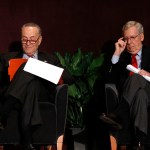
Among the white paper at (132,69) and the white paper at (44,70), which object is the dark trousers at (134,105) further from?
the white paper at (44,70)

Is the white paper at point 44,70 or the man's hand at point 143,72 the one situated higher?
the white paper at point 44,70

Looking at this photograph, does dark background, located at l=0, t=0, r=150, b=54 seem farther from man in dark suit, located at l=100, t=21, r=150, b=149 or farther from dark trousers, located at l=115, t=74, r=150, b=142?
dark trousers, located at l=115, t=74, r=150, b=142

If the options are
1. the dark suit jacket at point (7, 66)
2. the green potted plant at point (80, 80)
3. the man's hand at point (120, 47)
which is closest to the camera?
the dark suit jacket at point (7, 66)

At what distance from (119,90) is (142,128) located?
61 centimetres

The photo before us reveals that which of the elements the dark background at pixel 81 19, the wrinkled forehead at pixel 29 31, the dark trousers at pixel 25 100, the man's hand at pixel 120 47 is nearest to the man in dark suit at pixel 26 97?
the dark trousers at pixel 25 100

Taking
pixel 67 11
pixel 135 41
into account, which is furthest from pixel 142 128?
pixel 67 11

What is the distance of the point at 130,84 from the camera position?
175 inches

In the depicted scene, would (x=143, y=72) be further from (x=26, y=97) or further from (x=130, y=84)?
(x=26, y=97)

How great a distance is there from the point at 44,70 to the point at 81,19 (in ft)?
5.18

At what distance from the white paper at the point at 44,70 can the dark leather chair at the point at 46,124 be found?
0.13 m

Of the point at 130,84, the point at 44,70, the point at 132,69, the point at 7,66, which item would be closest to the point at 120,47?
the point at 132,69

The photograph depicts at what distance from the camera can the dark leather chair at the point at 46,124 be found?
4.35 meters

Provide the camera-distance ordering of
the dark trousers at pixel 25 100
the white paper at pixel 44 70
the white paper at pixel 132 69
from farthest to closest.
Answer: the white paper at pixel 132 69
the white paper at pixel 44 70
the dark trousers at pixel 25 100

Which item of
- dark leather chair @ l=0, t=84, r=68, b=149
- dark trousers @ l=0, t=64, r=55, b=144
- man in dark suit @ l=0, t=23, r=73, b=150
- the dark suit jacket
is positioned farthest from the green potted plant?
dark trousers @ l=0, t=64, r=55, b=144
